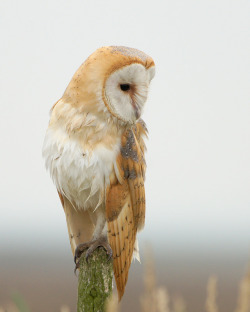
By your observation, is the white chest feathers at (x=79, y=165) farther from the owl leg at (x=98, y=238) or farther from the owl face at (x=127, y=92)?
the owl face at (x=127, y=92)

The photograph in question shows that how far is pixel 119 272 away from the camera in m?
2.80

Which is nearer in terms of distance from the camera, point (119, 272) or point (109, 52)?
point (109, 52)

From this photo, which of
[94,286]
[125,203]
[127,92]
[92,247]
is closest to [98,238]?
[92,247]

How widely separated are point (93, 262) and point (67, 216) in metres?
0.63

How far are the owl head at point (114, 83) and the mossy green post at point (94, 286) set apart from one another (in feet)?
2.85

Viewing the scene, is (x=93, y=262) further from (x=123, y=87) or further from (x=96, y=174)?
(x=123, y=87)

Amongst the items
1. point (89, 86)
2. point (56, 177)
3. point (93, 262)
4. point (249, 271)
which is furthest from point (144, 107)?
point (249, 271)

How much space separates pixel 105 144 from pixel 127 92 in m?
0.34

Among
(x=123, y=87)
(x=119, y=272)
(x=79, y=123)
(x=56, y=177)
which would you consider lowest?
(x=119, y=272)

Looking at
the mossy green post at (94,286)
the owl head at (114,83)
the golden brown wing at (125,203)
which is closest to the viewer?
the mossy green post at (94,286)

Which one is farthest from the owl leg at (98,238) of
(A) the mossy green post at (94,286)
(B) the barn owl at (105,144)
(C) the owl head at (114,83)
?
(C) the owl head at (114,83)

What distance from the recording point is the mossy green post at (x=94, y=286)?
2.36 metres

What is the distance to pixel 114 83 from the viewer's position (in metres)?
2.56

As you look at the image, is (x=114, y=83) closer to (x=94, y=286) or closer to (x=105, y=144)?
(x=105, y=144)
